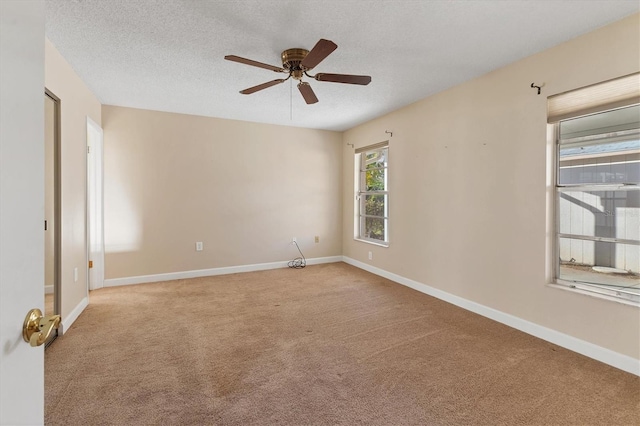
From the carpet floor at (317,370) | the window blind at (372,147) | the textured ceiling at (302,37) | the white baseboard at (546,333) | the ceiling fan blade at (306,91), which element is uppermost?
the textured ceiling at (302,37)

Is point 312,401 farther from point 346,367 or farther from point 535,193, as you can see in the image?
point 535,193

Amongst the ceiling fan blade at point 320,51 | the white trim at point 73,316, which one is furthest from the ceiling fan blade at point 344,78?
the white trim at point 73,316

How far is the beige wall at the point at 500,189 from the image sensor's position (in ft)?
7.54

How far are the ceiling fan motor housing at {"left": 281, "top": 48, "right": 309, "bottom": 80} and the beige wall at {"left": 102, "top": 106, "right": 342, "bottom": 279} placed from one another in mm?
2518

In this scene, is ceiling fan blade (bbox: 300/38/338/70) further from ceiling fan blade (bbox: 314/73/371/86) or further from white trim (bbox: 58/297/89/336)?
white trim (bbox: 58/297/89/336)

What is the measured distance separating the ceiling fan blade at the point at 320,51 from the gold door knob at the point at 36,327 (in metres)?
1.81

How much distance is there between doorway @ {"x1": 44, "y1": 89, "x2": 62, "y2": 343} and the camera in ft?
8.45

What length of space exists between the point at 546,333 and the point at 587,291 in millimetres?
491

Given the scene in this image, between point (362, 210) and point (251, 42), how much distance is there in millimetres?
3519

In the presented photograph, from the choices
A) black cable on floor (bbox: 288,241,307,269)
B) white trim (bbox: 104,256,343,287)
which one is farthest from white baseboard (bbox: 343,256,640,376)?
white trim (bbox: 104,256,343,287)

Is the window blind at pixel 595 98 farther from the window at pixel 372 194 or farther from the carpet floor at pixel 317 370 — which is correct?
the window at pixel 372 194

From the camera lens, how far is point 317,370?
2.17 m

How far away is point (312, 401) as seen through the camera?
1.84m

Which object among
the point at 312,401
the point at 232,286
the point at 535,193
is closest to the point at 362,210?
the point at 232,286
